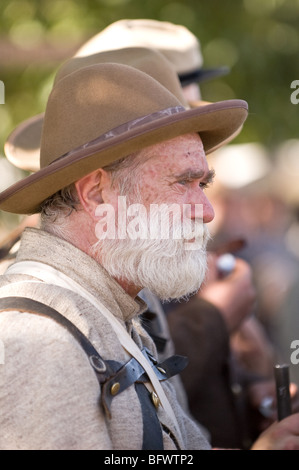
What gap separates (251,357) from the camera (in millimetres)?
5008

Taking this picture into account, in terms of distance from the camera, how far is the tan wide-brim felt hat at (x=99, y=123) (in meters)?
2.25

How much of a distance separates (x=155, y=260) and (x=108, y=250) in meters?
0.14

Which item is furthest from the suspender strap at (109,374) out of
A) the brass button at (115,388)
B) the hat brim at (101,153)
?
the hat brim at (101,153)

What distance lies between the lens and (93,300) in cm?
221

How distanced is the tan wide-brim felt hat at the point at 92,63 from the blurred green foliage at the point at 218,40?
10.7 ft

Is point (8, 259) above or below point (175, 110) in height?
below

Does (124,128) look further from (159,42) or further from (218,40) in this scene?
(218,40)

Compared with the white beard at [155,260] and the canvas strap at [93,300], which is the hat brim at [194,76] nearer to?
the white beard at [155,260]

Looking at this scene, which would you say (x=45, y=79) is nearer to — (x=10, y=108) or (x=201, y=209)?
(x=10, y=108)

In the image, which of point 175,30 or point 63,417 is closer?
point 63,417

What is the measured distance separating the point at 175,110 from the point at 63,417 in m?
0.99

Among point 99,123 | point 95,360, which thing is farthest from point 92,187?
point 95,360
